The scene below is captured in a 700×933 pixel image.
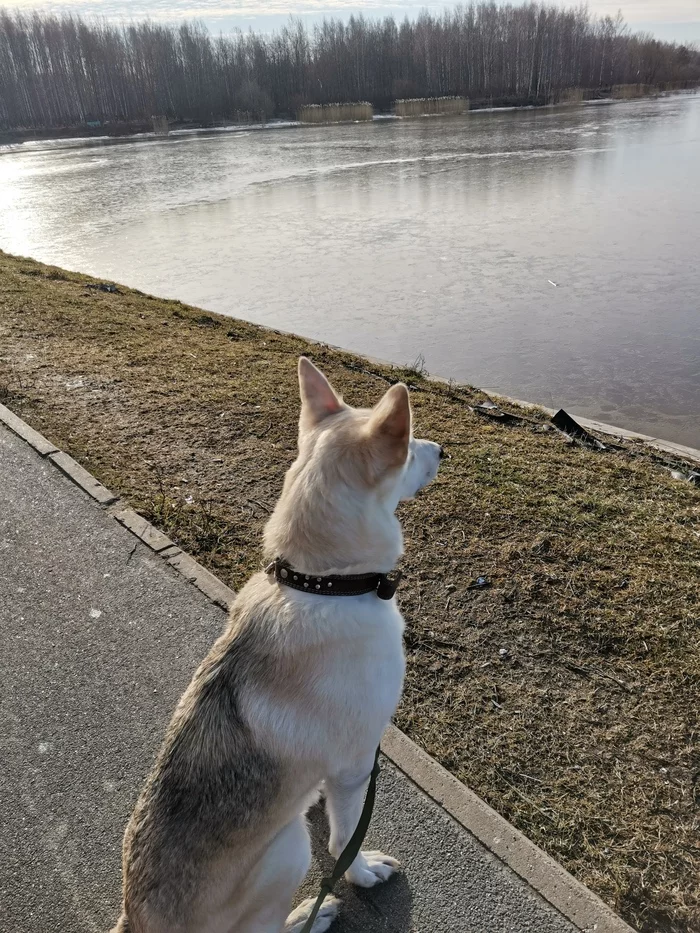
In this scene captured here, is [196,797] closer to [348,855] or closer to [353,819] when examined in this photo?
[348,855]

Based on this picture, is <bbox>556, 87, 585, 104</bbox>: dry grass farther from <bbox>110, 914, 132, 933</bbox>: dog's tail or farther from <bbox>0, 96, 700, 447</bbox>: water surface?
<bbox>110, 914, 132, 933</bbox>: dog's tail

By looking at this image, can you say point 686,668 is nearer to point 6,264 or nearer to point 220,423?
point 220,423

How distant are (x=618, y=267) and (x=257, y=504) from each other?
11.0m

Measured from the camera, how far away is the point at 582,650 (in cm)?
359

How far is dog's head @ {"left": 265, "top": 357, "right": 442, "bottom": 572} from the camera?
2.24m

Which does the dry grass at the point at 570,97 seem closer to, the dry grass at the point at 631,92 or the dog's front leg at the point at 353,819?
the dry grass at the point at 631,92

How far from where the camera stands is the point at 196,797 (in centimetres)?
209

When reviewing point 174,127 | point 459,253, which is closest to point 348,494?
point 459,253

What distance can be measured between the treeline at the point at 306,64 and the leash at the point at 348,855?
10853cm

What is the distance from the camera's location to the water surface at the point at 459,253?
9422mm

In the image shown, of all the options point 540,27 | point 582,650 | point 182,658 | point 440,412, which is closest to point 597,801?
point 582,650

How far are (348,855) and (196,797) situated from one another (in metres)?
0.70

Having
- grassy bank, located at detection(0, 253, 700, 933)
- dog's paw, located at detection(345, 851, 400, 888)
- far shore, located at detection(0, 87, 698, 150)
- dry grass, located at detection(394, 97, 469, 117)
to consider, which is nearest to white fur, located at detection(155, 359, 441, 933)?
dog's paw, located at detection(345, 851, 400, 888)

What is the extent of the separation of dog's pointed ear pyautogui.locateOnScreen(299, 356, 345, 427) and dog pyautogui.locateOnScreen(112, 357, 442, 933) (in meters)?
0.14
